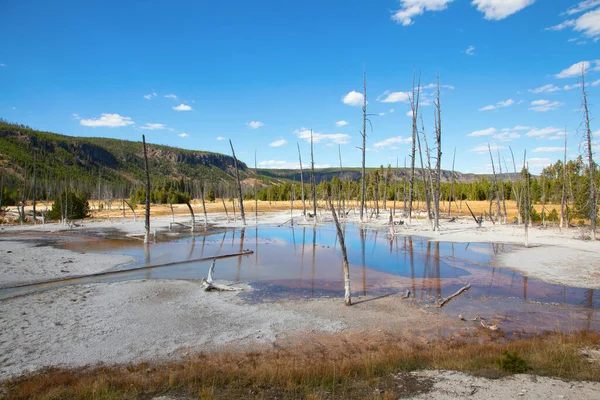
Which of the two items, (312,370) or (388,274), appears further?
(388,274)

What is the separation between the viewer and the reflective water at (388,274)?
1336 centimetres

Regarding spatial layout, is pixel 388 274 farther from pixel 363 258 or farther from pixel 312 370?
pixel 312 370

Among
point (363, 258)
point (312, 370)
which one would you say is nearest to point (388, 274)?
point (363, 258)

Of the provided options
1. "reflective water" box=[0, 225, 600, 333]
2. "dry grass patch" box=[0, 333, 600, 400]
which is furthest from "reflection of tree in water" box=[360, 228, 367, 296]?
"dry grass patch" box=[0, 333, 600, 400]

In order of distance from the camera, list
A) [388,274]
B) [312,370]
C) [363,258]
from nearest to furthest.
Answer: [312,370]
[388,274]
[363,258]

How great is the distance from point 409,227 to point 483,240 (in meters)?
11.2

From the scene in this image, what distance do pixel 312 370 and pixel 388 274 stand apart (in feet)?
39.7

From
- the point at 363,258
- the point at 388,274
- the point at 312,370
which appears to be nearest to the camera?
the point at 312,370

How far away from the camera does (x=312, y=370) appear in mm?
8328

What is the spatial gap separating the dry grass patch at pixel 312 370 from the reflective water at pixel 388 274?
9.65 ft

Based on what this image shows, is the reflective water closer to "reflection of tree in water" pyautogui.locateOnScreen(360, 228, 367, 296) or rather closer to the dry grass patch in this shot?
"reflection of tree in water" pyautogui.locateOnScreen(360, 228, 367, 296)

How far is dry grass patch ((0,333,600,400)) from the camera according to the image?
7.38 metres

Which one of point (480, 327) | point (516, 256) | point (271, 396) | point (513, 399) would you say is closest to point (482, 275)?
point (516, 256)

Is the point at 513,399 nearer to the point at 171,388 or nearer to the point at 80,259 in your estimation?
the point at 171,388
